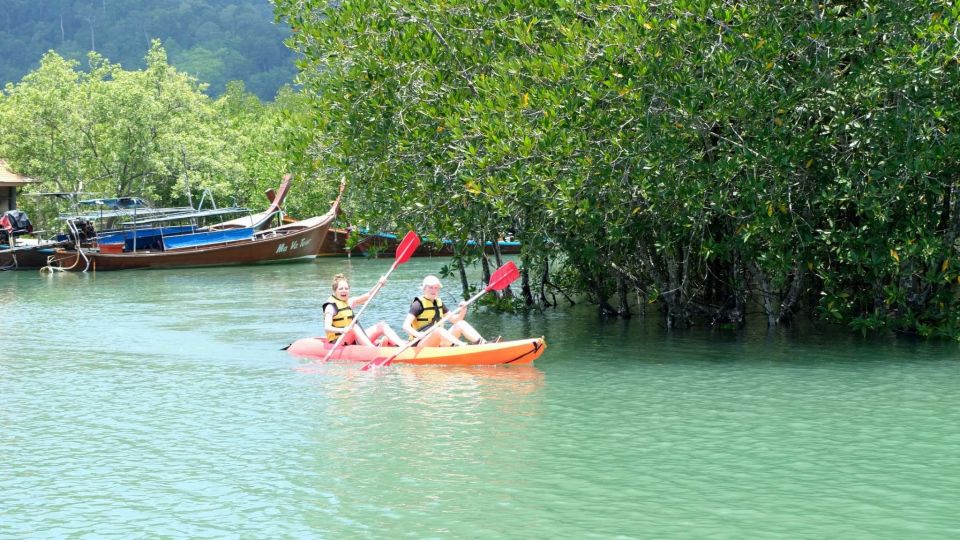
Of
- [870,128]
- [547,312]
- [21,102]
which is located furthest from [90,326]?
[21,102]

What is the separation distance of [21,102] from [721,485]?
44.7 meters

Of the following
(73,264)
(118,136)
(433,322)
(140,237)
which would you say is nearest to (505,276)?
(433,322)

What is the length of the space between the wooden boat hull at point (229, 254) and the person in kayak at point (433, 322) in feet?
85.7

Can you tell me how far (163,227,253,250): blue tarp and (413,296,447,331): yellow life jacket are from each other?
2730cm

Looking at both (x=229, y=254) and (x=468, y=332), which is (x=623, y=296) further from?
(x=229, y=254)

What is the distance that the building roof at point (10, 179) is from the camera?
149 feet

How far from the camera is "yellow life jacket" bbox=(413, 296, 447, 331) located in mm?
16047

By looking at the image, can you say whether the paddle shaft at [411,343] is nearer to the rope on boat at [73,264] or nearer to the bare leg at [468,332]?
the bare leg at [468,332]

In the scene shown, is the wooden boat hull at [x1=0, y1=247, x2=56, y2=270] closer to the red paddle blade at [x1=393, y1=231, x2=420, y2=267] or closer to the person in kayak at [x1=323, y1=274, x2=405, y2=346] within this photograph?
the red paddle blade at [x1=393, y1=231, x2=420, y2=267]

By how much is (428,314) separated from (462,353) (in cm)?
108

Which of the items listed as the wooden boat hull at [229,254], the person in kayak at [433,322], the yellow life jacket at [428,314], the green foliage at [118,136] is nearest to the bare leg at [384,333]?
the person in kayak at [433,322]

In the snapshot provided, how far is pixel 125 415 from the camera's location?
41.7 feet

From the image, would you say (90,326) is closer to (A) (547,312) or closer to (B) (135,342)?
(B) (135,342)

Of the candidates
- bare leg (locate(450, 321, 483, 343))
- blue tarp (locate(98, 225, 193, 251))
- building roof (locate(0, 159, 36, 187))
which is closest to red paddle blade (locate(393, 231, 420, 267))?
bare leg (locate(450, 321, 483, 343))
